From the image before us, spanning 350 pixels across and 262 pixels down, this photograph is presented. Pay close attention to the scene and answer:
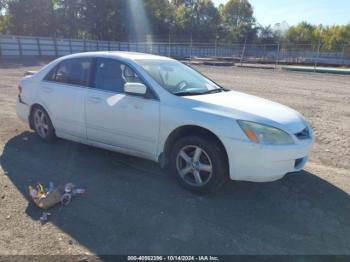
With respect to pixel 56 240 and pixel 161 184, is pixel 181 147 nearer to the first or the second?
pixel 161 184

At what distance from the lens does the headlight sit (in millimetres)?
3504

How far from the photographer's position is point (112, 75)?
4652mm

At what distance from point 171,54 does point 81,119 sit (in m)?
38.0

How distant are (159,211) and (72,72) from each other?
2.86m

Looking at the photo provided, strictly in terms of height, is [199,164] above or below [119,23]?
below

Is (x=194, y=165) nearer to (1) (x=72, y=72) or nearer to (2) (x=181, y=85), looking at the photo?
(2) (x=181, y=85)

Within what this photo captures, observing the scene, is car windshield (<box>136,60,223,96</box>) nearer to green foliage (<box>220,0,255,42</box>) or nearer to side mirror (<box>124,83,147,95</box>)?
side mirror (<box>124,83,147,95</box>)

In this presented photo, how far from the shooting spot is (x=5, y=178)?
14.1 ft

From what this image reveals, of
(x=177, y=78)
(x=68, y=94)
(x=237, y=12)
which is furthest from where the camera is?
(x=237, y=12)

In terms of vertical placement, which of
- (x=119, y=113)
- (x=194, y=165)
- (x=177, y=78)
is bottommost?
(x=194, y=165)

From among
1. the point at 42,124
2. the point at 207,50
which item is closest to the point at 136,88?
the point at 42,124

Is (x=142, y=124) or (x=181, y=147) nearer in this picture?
(x=181, y=147)

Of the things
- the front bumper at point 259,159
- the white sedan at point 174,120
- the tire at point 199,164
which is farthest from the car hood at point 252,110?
the tire at point 199,164

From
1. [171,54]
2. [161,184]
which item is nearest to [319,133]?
[161,184]
